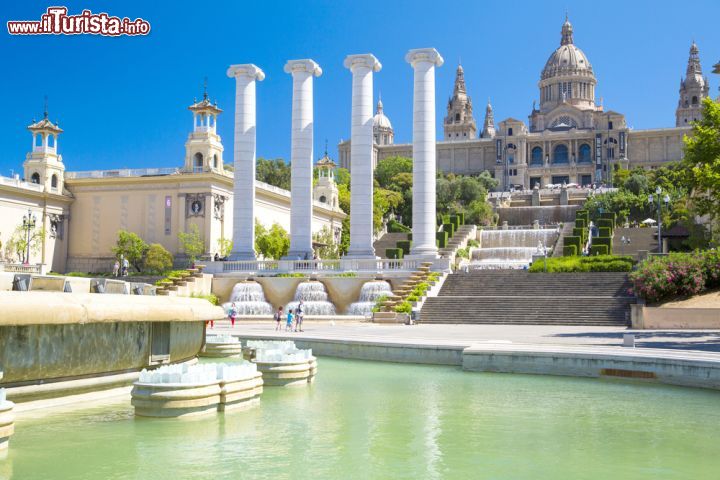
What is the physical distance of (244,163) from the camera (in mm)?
54844

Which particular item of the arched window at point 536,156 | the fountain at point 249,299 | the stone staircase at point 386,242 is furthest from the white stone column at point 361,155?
the arched window at point 536,156

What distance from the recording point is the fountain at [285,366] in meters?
17.9

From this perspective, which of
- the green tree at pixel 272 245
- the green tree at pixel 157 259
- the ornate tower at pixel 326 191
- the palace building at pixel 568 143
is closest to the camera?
the green tree at pixel 157 259

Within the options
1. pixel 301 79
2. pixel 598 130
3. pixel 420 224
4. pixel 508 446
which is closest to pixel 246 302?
pixel 420 224

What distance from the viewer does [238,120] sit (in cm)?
5494

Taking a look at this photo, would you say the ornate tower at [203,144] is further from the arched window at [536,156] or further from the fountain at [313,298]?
the arched window at [536,156]

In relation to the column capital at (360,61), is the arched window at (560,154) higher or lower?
→ higher

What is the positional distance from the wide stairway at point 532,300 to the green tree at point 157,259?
28.9 meters

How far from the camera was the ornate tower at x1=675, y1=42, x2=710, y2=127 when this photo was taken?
18925 centimetres

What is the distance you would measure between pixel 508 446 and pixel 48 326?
293 inches

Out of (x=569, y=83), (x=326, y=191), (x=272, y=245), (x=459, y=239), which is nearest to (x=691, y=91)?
(x=569, y=83)

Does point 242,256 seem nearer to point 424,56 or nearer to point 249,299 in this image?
point 249,299

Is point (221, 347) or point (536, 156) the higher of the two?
point (536, 156)

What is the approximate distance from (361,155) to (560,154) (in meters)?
131
